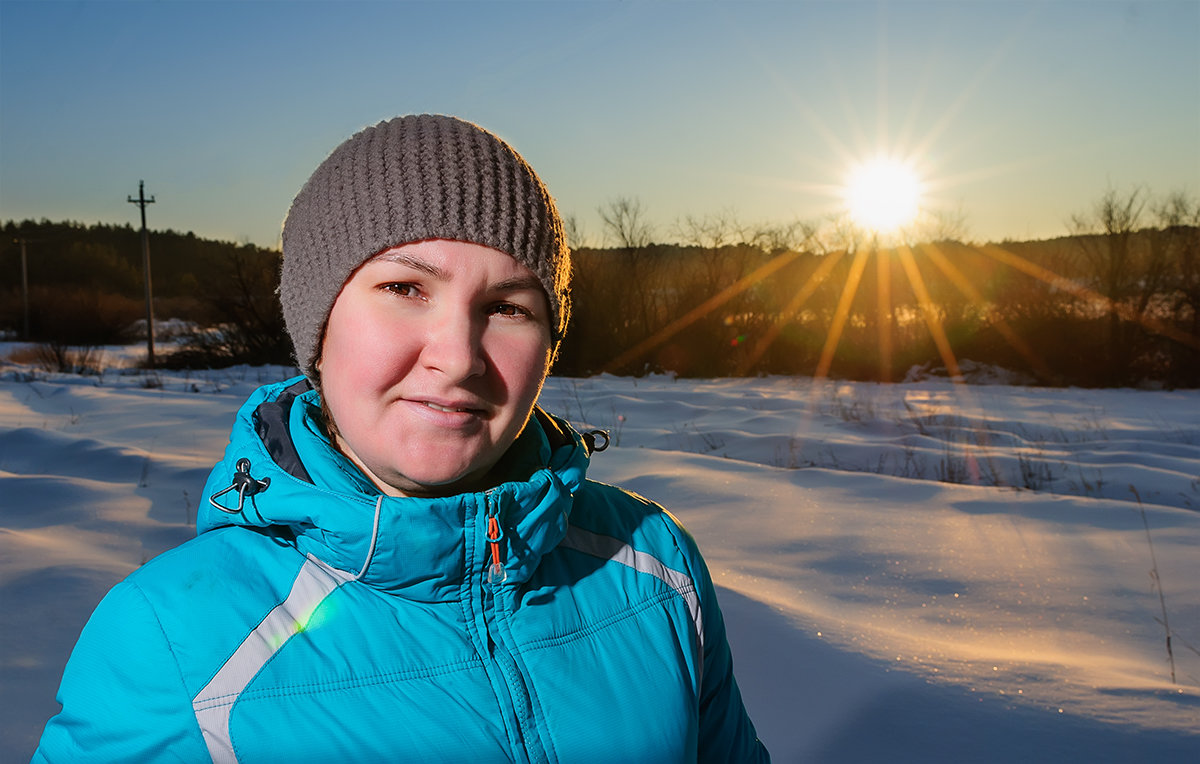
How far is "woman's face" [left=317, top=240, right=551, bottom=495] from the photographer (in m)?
1.08

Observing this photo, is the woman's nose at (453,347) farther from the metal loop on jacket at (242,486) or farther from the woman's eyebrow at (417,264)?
the metal loop on jacket at (242,486)

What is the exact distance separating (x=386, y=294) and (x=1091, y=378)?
16404 mm

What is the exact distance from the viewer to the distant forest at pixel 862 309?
1455 cm

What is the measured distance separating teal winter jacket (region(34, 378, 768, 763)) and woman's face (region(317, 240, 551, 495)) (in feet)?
0.25

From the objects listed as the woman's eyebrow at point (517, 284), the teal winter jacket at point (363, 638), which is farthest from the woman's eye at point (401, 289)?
the teal winter jacket at point (363, 638)

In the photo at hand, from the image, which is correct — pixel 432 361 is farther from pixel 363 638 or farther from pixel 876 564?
pixel 876 564

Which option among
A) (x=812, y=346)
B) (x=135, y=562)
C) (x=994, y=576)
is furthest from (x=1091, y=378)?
(x=135, y=562)

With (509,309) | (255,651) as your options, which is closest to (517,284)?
(509,309)

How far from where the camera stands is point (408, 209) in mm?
1176

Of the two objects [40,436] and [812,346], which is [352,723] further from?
[812,346]

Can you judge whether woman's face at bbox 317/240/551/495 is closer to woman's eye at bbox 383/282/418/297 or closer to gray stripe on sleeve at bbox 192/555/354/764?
woman's eye at bbox 383/282/418/297

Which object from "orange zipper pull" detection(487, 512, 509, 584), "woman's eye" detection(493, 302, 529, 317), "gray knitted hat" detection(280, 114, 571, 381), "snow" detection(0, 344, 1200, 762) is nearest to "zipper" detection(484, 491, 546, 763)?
"orange zipper pull" detection(487, 512, 509, 584)

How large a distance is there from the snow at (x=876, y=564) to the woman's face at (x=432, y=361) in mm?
1724

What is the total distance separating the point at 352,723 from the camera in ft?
3.17
